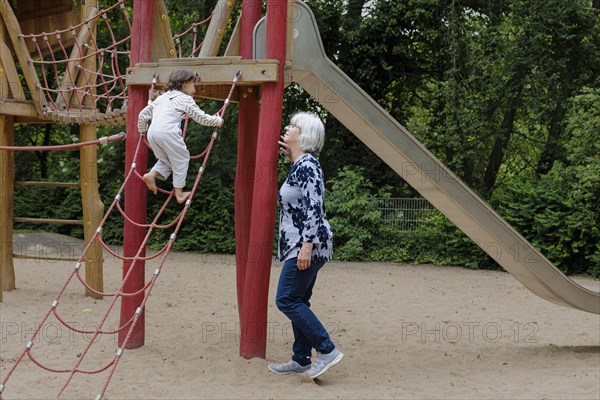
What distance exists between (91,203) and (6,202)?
3.26 ft

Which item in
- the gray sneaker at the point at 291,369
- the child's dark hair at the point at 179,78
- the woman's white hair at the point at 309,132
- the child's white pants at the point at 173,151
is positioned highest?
the child's dark hair at the point at 179,78

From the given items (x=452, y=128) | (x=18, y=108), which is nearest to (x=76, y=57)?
(x=18, y=108)

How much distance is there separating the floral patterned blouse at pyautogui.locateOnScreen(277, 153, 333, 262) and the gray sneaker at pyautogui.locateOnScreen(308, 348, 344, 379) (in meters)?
0.63

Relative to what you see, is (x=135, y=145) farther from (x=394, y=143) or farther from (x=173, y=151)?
(x=394, y=143)

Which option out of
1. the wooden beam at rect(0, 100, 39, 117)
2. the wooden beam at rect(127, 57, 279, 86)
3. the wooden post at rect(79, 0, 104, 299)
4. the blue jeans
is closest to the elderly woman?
the blue jeans

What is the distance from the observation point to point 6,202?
845 centimetres

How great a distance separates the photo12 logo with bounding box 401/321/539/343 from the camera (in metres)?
6.62

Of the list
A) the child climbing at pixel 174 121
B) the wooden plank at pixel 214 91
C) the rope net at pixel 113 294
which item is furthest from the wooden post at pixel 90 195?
the child climbing at pixel 174 121

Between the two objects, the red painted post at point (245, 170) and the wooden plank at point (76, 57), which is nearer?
the red painted post at point (245, 170)

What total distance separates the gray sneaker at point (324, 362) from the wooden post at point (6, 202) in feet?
16.1

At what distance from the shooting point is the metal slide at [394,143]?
5246 mm

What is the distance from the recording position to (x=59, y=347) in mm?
5984

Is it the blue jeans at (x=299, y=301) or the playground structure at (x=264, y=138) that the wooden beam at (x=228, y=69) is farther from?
the blue jeans at (x=299, y=301)

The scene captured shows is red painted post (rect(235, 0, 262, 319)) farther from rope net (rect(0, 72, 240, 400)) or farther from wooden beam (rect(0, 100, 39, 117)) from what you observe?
wooden beam (rect(0, 100, 39, 117))
